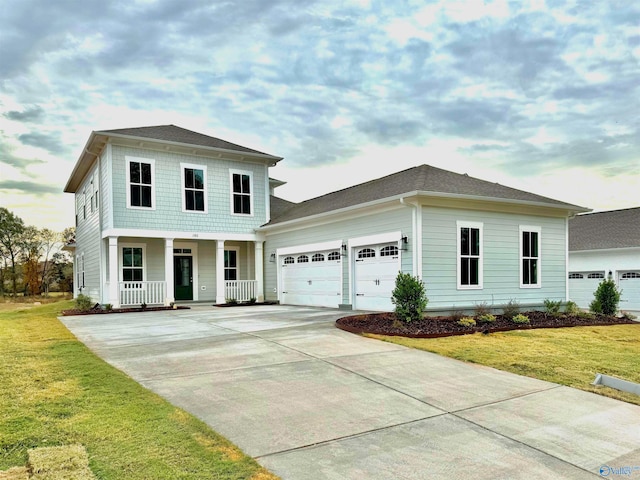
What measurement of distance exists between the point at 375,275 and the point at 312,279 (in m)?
3.50

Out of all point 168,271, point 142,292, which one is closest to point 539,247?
point 168,271

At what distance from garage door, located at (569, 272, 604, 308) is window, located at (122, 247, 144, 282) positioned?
2064 cm

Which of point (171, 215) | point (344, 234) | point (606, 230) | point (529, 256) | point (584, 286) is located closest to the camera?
point (529, 256)

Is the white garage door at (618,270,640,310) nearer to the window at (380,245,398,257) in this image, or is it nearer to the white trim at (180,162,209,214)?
the window at (380,245,398,257)

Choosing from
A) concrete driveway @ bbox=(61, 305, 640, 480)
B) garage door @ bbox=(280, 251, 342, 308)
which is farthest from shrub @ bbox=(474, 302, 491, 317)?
concrete driveway @ bbox=(61, 305, 640, 480)

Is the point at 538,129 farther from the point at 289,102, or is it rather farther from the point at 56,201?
the point at 56,201

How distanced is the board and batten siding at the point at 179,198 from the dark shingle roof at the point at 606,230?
1592 centimetres

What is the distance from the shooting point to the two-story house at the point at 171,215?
1697cm

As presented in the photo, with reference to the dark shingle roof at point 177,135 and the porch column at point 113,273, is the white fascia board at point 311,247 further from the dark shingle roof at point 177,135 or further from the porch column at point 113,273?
the porch column at point 113,273

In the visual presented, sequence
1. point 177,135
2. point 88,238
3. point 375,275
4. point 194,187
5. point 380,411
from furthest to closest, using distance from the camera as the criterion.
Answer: point 88,238 < point 177,135 < point 194,187 < point 375,275 < point 380,411

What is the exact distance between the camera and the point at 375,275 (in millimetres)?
14281

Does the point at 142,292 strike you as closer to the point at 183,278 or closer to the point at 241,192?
the point at 183,278

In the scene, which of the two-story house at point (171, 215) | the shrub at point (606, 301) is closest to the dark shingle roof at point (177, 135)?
the two-story house at point (171, 215)

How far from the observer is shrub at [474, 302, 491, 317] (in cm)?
1264
